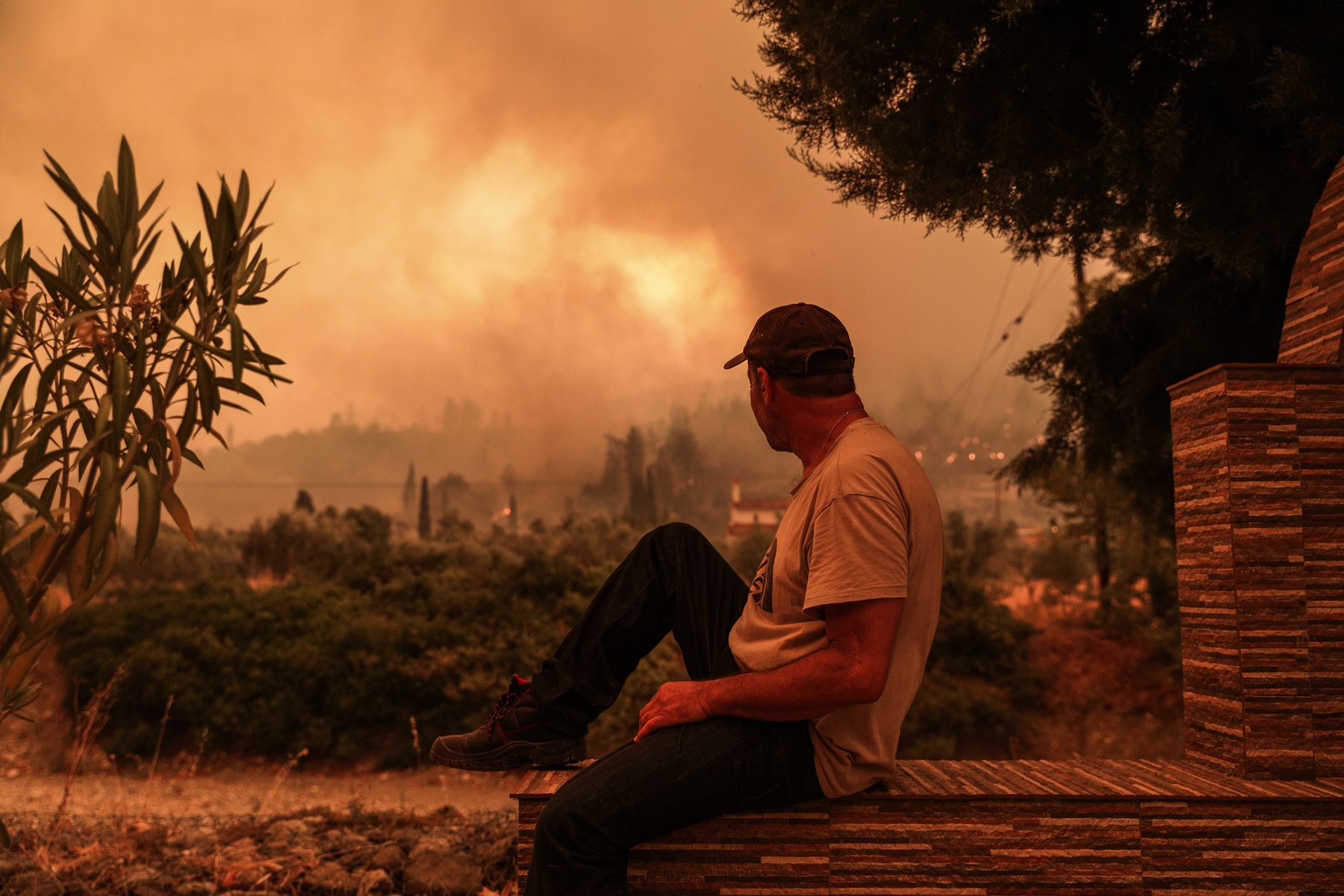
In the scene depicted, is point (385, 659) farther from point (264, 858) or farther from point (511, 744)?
point (511, 744)

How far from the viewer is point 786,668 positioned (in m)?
1.57

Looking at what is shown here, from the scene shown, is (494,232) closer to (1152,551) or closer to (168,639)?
(168,639)

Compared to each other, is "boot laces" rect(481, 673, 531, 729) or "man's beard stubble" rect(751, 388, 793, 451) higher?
"man's beard stubble" rect(751, 388, 793, 451)

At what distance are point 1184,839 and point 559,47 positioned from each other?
899cm

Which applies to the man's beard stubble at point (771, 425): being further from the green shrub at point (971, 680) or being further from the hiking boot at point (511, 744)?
the green shrub at point (971, 680)

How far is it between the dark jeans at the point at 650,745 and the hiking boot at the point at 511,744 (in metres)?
0.04

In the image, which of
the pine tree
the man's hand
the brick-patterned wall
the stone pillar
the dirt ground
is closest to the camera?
the man's hand

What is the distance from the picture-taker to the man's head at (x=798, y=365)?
70.2 inches

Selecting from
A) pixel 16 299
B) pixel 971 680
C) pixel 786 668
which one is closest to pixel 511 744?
pixel 786 668

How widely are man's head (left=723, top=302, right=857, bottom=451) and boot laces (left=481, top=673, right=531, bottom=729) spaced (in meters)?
0.84

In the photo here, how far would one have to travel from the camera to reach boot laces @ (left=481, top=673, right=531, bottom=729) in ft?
6.64

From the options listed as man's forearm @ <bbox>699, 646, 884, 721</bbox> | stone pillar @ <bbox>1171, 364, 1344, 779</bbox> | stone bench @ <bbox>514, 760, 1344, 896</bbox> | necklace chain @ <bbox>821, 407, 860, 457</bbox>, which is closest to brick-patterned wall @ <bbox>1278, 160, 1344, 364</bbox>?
stone pillar @ <bbox>1171, 364, 1344, 779</bbox>

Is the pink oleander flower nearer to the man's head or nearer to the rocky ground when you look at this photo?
the man's head

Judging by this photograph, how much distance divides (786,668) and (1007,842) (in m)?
0.72
